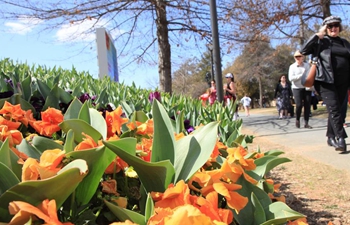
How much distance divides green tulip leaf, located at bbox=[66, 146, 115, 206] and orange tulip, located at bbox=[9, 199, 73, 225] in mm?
144

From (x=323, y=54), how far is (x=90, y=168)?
5504mm

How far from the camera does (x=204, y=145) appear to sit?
0.86 metres

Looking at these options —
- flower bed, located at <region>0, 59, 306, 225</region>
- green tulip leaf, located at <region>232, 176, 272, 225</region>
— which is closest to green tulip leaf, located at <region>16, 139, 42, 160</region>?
flower bed, located at <region>0, 59, 306, 225</region>

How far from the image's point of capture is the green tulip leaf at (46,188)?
61cm

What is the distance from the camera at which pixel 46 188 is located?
624 mm

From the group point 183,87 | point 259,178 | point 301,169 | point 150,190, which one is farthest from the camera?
point 183,87

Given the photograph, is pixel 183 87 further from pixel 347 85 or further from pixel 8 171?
pixel 8 171

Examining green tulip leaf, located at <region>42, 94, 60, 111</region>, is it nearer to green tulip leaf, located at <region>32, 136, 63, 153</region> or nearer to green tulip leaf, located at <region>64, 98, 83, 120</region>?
green tulip leaf, located at <region>64, 98, 83, 120</region>

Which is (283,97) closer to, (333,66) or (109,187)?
(333,66)

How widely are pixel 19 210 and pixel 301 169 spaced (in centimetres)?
489

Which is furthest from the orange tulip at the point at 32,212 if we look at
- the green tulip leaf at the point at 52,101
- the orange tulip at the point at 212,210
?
the green tulip leaf at the point at 52,101

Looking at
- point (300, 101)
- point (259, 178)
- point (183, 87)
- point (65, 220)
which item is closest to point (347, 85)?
point (300, 101)

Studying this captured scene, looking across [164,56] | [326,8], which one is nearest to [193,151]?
[164,56]

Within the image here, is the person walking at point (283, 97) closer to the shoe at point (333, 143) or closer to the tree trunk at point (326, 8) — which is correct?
the tree trunk at point (326, 8)
